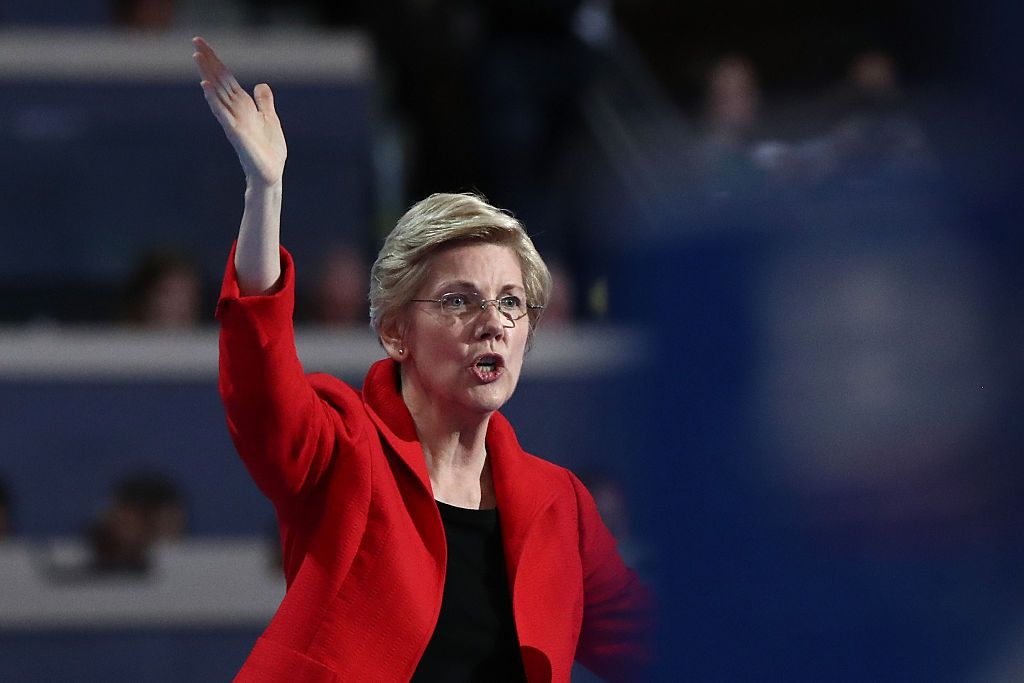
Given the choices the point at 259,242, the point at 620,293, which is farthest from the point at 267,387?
the point at 620,293

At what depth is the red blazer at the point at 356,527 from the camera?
135cm

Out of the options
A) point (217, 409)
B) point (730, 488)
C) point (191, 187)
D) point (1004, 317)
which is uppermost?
point (191, 187)

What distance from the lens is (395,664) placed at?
1404 millimetres

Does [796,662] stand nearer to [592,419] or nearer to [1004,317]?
[1004,317]

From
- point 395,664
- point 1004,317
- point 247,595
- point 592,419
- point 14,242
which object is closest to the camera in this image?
point 1004,317

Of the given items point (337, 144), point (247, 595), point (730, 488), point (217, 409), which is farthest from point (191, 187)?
point (730, 488)

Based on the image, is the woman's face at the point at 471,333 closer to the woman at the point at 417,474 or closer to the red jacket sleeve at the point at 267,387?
the woman at the point at 417,474

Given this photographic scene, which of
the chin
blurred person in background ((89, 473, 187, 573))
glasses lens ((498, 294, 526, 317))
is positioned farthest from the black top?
blurred person in background ((89, 473, 187, 573))

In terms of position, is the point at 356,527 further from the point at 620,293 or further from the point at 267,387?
the point at 620,293

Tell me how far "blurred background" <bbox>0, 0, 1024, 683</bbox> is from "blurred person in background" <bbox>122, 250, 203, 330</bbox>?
1 cm

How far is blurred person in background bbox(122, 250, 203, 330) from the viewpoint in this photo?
4.54 m

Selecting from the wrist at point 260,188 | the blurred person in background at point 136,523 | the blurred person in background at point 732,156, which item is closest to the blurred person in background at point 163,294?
the blurred person in background at point 136,523

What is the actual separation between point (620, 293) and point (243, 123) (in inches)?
18.0

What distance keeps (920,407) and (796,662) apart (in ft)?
0.67
